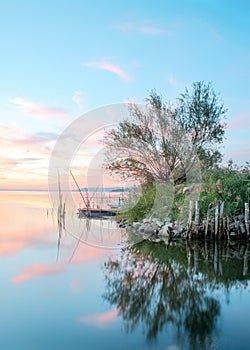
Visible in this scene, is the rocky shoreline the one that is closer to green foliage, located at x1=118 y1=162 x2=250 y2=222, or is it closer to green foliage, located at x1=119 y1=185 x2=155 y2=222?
green foliage, located at x1=118 y1=162 x2=250 y2=222

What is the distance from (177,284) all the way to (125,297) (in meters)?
1.18

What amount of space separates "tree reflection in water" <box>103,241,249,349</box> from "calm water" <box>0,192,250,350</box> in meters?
0.01

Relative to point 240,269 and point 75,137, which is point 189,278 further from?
point 75,137

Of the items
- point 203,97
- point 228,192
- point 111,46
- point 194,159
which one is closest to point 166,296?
point 228,192

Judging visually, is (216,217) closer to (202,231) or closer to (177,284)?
(202,231)

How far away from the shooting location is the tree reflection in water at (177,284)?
4336 mm

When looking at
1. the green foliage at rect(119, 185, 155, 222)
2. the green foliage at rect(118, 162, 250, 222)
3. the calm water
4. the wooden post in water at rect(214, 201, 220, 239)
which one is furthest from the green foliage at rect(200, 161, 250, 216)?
the green foliage at rect(119, 185, 155, 222)

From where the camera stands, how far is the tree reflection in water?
14.2 ft

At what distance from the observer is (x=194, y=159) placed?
15.7 m

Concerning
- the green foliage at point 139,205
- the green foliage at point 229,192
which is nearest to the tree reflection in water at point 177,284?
the green foliage at point 229,192

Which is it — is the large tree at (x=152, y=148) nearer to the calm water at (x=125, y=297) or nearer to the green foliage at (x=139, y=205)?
the green foliage at (x=139, y=205)

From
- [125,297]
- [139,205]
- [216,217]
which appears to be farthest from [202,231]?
[125,297]

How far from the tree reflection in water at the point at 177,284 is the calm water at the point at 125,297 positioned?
0.05 feet

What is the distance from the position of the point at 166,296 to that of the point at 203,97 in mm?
13371
